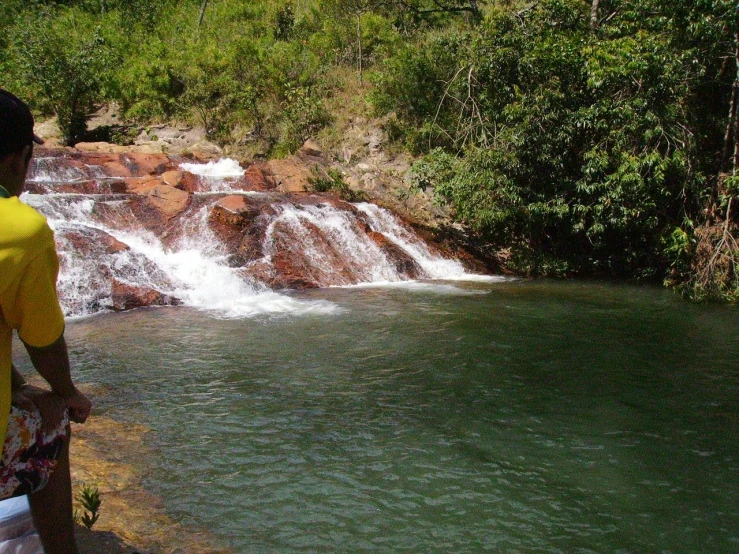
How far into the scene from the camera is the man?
2109mm

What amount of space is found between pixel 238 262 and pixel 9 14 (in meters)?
25.9

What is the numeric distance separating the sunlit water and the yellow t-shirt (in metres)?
2.44

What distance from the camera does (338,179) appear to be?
1842 cm

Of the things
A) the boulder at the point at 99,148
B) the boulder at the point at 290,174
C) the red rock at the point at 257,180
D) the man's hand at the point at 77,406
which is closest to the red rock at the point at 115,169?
the boulder at the point at 99,148

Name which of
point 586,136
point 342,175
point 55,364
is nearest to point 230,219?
point 342,175

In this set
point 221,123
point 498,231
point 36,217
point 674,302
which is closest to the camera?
point 36,217

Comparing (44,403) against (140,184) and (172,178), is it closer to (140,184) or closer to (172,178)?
(140,184)

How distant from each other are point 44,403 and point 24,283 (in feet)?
1.81

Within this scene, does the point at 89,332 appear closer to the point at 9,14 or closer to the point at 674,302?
the point at 674,302

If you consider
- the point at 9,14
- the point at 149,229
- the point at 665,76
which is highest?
the point at 9,14

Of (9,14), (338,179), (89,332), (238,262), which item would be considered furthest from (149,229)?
(9,14)

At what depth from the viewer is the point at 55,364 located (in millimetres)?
2354

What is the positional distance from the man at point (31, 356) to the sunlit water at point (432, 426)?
1862 millimetres

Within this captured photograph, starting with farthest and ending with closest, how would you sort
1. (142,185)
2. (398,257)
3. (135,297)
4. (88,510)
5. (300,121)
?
(300,121), (142,185), (398,257), (135,297), (88,510)
